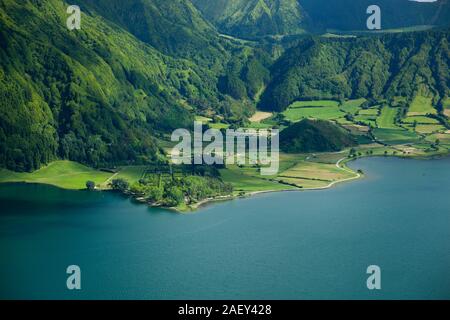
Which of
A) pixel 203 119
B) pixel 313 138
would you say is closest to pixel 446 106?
pixel 313 138

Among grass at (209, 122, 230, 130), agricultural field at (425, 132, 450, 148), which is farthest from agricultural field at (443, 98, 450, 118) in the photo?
grass at (209, 122, 230, 130)

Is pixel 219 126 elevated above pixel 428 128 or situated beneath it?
elevated above

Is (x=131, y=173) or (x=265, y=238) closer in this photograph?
(x=265, y=238)

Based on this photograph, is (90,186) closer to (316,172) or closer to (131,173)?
(131,173)

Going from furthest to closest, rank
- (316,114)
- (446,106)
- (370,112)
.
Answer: (316,114)
(370,112)
(446,106)

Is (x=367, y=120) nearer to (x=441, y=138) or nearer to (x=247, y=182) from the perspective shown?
(x=441, y=138)

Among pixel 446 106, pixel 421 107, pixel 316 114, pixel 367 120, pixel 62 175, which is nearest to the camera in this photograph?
pixel 62 175
